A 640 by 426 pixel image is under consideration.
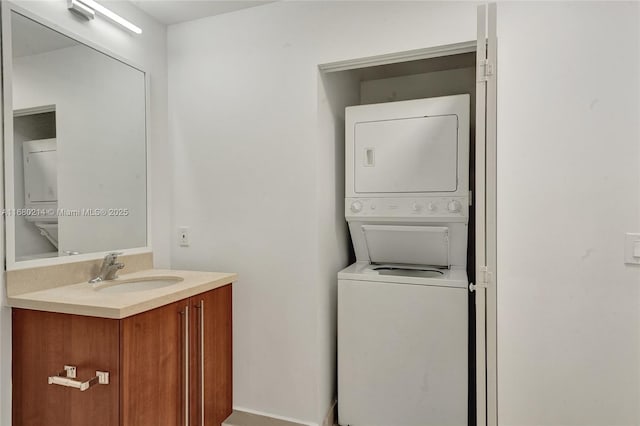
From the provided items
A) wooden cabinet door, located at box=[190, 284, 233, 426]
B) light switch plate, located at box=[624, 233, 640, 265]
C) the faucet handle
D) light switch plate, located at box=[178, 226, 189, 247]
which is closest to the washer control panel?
light switch plate, located at box=[624, 233, 640, 265]

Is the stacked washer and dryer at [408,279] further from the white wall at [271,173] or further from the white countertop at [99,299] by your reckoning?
the white countertop at [99,299]

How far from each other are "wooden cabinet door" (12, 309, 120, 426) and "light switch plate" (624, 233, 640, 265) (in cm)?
213

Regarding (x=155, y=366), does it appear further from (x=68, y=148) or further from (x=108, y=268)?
(x=68, y=148)

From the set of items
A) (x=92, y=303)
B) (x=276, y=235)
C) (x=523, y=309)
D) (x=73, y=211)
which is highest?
(x=73, y=211)

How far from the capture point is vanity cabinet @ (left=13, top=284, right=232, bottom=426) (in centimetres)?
139

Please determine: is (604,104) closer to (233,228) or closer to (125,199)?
(233,228)

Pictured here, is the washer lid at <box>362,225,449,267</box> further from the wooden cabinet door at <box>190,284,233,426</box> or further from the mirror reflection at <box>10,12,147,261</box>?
the mirror reflection at <box>10,12,147,261</box>

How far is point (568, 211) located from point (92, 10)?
8.33ft

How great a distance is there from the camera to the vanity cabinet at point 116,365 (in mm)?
1394

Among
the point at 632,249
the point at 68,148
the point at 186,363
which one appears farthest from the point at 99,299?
the point at 632,249

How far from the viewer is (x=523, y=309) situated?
5.82ft

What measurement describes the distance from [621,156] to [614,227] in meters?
0.31

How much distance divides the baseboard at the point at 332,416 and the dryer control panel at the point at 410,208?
1152 millimetres

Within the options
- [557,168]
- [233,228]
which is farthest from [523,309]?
[233,228]
